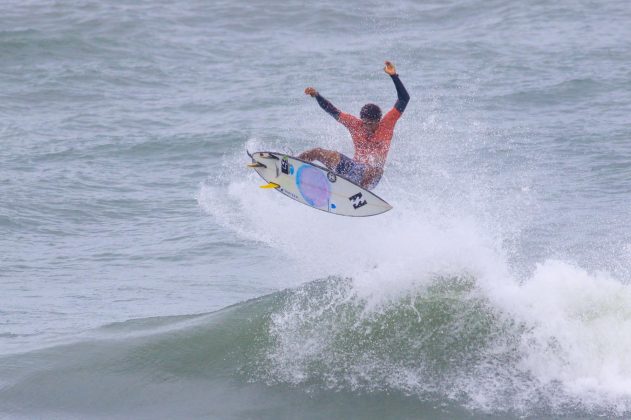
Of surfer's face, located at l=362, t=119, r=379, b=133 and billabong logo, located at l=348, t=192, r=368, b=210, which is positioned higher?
surfer's face, located at l=362, t=119, r=379, b=133

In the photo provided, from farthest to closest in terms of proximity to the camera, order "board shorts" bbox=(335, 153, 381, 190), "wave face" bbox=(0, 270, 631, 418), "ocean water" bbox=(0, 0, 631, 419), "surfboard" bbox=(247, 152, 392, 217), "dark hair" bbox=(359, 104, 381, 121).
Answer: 1. "board shorts" bbox=(335, 153, 381, 190)
2. "dark hair" bbox=(359, 104, 381, 121)
3. "surfboard" bbox=(247, 152, 392, 217)
4. "ocean water" bbox=(0, 0, 631, 419)
5. "wave face" bbox=(0, 270, 631, 418)

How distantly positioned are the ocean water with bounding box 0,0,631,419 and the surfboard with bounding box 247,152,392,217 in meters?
0.67

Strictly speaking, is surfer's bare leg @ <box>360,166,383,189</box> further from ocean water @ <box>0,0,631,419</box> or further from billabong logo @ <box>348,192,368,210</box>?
ocean water @ <box>0,0,631,419</box>

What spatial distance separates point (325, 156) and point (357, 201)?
0.76 meters

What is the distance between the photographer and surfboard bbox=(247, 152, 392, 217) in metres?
11.5

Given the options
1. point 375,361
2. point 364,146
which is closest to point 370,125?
point 364,146

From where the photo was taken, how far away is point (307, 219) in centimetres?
1316

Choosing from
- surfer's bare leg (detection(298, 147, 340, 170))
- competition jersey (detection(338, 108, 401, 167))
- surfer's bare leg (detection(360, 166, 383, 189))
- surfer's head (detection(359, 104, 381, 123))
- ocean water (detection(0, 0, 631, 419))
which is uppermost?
surfer's head (detection(359, 104, 381, 123))

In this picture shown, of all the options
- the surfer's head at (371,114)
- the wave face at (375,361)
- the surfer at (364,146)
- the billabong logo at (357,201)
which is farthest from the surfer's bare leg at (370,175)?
the wave face at (375,361)

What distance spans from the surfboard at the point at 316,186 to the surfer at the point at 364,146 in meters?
0.20

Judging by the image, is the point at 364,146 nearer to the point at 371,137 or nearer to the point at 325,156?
the point at 371,137

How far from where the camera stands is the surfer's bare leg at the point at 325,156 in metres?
11.8

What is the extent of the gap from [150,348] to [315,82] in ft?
53.1

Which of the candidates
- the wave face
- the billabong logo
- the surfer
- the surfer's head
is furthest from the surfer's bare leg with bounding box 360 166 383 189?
the wave face
